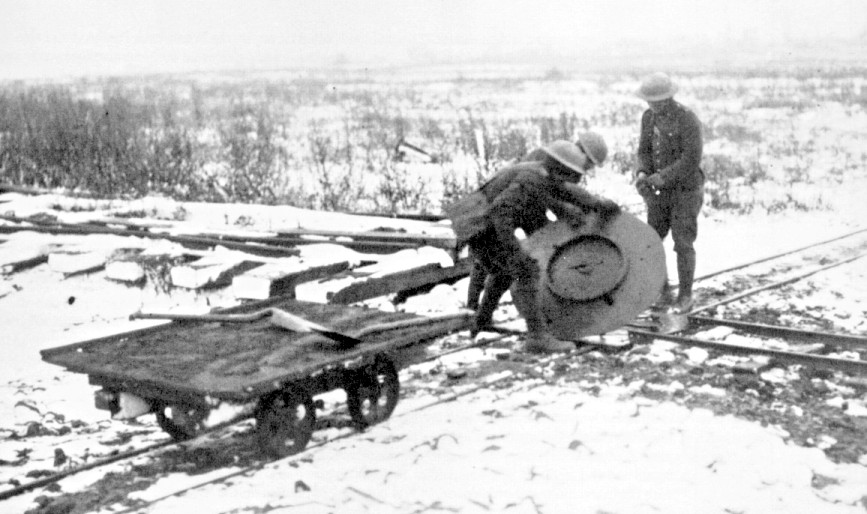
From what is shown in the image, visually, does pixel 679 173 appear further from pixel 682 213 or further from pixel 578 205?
pixel 578 205

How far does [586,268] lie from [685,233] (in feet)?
4.61

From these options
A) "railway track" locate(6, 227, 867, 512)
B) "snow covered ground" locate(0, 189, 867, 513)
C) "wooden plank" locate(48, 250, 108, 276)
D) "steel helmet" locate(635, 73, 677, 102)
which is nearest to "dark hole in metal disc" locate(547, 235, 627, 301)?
"railway track" locate(6, 227, 867, 512)

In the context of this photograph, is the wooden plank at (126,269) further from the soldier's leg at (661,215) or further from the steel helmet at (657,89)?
the steel helmet at (657,89)

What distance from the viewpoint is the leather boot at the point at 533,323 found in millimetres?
8242

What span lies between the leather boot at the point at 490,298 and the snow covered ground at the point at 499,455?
1.69 feet

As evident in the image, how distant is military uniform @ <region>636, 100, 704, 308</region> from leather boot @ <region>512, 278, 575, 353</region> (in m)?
1.70

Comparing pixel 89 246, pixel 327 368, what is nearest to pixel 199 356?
pixel 327 368

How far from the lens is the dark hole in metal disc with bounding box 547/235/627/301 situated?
27.3 feet

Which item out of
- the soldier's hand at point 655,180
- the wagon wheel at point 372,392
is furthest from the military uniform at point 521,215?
the wagon wheel at point 372,392

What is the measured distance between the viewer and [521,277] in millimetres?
8305

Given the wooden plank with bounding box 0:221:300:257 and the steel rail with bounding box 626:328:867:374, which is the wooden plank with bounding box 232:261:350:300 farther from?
the steel rail with bounding box 626:328:867:374

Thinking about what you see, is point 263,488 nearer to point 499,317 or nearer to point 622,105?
point 499,317

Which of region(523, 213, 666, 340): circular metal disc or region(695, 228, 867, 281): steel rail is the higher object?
region(523, 213, 666, 340): circular metal disc

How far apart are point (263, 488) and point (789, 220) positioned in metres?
10.4
